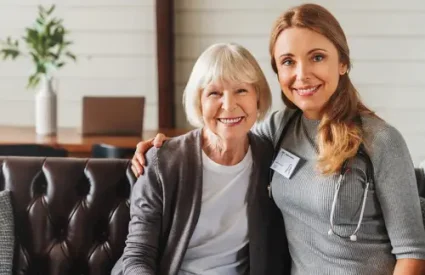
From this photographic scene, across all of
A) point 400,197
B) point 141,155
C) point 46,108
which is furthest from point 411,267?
point 46,108

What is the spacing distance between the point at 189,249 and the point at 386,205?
2.04ft

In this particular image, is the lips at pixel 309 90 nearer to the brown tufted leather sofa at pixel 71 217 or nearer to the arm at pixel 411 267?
the arm at pixel 411 267

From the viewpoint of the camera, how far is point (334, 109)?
1795 millimetres

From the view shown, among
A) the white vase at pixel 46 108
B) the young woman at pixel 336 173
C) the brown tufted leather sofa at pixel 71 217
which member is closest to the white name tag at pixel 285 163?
the young woman at pixel 336 173

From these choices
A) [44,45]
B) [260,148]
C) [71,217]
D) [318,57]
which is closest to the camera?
[318,57]

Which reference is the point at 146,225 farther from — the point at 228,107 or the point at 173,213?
the point at 228,107

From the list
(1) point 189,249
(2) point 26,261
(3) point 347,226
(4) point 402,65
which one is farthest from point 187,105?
(4) point 402,65

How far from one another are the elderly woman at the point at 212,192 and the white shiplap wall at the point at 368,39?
6.20 feet

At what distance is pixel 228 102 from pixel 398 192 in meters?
0.56

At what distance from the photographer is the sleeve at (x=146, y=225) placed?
1.81 m

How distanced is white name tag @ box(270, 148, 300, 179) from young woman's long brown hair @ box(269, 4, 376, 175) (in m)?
0.10

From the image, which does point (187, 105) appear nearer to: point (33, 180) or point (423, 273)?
point (33, 180)

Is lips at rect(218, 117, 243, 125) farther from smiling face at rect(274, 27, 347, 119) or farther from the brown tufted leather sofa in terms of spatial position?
the brown tufted leather sofa

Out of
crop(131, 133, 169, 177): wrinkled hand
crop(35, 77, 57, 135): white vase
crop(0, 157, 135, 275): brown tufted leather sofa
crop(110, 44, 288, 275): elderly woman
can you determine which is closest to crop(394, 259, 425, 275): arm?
crop(110, 44, 288, 275): elderly woman
